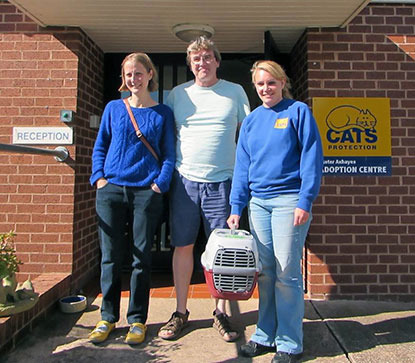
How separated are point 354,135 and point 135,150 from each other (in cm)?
202

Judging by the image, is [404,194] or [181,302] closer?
[181,302]

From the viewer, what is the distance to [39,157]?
3.60 metres

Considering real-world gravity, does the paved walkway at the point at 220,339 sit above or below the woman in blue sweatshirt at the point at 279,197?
below

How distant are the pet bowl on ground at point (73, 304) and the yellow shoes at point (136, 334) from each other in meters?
0.74

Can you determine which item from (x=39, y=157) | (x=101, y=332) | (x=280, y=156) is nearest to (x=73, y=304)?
(x=101, y=332)

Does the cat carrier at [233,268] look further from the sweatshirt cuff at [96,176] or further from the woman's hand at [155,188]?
the sweatshirt cuff at [96,176]

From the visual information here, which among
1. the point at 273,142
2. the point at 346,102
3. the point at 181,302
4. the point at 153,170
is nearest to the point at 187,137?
the point at 153,170

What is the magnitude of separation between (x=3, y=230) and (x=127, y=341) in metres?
1.81

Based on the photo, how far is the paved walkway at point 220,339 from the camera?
2.45m

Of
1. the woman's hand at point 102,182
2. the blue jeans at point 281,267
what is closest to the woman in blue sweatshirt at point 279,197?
the blue jeans at point 281,267

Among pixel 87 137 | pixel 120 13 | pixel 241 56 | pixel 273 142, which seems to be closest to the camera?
pixel 273 142

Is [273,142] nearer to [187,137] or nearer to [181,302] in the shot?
[187,137]

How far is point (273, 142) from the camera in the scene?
2379mm

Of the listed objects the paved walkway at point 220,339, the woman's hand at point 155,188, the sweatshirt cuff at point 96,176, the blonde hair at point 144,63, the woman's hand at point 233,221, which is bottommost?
the paved walkway at point 220,339
